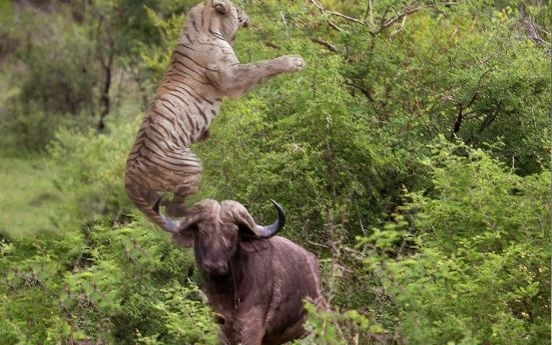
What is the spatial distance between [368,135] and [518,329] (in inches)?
141

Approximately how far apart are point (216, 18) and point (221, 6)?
0.35 ft

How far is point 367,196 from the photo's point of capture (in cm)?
1047

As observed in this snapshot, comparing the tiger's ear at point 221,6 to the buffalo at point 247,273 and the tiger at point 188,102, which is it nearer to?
the tiger at point 188,102

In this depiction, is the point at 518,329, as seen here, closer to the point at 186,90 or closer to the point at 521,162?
the point at 186,90

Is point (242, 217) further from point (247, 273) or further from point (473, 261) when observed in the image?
point (473, 261)

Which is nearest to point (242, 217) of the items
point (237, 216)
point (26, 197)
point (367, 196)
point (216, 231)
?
point (237, 216)

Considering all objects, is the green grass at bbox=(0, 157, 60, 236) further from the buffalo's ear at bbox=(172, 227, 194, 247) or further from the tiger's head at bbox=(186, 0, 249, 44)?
the buffalo's ear at bbox=(172, 227, 194, 247)

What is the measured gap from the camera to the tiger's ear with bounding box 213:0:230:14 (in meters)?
9.16

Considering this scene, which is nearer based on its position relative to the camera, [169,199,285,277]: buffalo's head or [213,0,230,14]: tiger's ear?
[169,199,285,277]: buffalo's head

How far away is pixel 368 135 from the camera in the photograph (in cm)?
1043

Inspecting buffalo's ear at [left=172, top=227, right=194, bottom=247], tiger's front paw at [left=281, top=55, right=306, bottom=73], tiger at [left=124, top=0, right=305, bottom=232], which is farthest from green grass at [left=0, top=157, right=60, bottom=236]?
buffalo's ear at [left=172, top=227, right=194, bottom=247]

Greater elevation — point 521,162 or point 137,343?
point 521,162

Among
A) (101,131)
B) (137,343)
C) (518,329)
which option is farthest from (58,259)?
(101,131)

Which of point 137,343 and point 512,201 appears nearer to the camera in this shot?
point 512,201
